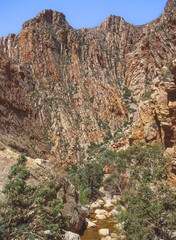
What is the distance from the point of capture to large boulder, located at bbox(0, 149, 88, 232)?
9.79 metres

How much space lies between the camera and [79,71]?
70.6 meters

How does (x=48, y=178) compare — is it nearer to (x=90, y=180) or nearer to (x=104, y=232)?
(x=104, y=232)

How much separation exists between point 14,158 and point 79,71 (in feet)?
209

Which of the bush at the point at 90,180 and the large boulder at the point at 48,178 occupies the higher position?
the large boulder at the point at 48,178

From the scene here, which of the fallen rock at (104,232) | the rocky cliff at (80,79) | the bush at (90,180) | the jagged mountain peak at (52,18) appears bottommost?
the fallen rock at (104,232)

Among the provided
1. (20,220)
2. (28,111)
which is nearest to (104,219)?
(20,220)

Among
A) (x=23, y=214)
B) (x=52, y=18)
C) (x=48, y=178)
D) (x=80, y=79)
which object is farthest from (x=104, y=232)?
(x=52, y=18)

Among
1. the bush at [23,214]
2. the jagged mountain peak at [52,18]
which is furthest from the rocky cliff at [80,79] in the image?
the bush at [23,214]

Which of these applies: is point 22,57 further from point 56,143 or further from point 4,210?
point 4,210

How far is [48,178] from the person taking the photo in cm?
1121

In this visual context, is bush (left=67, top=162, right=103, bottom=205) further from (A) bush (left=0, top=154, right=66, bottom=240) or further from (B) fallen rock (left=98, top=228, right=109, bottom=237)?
(A) bush (left=0, top=154, right=66, bottom=240)

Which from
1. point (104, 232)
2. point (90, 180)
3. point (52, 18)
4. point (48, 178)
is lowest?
point (104, 232)

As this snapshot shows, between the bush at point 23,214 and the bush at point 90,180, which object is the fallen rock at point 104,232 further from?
the bush at point 90,180

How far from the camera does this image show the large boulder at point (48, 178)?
32.1 ft
